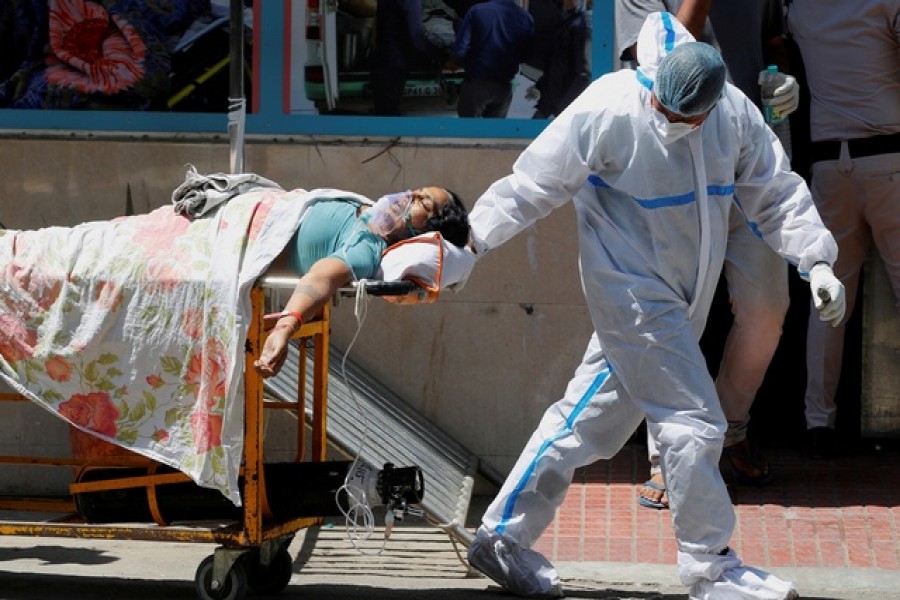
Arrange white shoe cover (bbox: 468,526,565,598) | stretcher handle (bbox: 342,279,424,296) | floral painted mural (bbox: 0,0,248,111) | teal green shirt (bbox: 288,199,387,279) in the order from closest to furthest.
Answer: stretcher handle (bbox: 342,279,424,296)
teal green shirt (bbox: 288,199,387,279)
white shoe cover (bbox: 468,526,565,598)
floral painted mural (bbox: 0,0,248,111)

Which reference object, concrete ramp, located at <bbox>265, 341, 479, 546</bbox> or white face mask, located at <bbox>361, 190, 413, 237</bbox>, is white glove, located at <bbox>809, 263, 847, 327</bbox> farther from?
concrete ramp, located at <bbox>265, 341, 479, 546</bbox>

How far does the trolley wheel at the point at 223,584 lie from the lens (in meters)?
5.24

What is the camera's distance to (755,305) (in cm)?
625

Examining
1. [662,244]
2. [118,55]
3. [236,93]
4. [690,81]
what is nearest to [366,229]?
[662,244]

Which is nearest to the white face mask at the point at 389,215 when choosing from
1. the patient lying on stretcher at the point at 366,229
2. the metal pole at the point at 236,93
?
the patient lying on stretcher at the point at 366,229

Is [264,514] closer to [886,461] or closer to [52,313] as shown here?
[52,313]

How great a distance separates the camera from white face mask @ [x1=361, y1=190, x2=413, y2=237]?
205 inches

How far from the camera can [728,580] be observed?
17.0ft

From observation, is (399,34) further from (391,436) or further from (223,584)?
(223,584)

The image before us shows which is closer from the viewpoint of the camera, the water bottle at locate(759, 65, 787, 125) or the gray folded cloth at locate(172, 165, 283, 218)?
the gray folded cloth at locate(172, 165, 283, 218)

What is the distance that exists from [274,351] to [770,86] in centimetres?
245

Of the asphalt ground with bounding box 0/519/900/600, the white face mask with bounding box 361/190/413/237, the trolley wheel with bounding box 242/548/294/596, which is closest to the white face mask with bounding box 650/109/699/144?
the white face mask with bounding box 361/190/413/237

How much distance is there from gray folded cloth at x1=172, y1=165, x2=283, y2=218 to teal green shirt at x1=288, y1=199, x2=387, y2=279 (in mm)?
285

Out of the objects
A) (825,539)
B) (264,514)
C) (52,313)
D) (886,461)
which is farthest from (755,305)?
(52,313)
